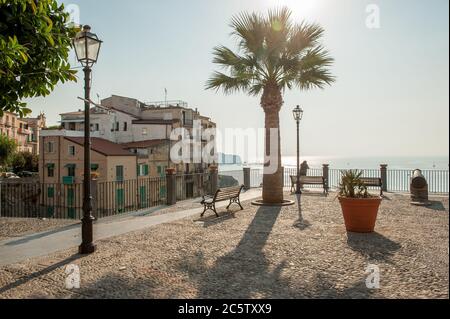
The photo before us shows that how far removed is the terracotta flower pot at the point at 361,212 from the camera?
23.8 feet

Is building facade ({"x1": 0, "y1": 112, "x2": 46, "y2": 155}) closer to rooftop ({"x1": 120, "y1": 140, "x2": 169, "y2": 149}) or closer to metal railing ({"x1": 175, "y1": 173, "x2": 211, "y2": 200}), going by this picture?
rooftop ({"x1": 120, "y1": 140, "x2": 169, "y2": 149})

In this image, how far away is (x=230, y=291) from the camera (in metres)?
4.22

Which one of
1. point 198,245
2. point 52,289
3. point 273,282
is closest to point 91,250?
point 52,289

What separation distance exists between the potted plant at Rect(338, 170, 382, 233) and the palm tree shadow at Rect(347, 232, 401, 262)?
0.22 metres

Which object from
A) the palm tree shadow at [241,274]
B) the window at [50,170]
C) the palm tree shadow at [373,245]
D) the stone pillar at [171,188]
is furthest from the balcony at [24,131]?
the palm tree shadow at [373,245]

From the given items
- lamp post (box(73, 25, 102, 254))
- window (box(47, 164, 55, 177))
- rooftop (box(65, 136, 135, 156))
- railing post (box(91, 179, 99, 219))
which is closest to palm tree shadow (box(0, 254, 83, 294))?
lamp post (box(73, 25, 102, 254))

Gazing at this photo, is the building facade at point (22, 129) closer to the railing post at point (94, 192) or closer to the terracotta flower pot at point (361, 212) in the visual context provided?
the railing post at point (94, 192)

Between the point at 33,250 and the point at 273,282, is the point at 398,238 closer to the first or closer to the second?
the point at 273,282

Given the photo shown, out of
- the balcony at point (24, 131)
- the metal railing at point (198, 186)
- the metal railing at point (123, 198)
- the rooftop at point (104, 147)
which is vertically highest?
the balcony at point (24, 131)

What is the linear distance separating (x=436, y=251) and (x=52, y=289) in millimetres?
6694

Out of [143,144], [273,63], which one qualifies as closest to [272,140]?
[273,63]

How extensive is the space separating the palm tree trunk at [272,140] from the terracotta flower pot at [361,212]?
481cm
